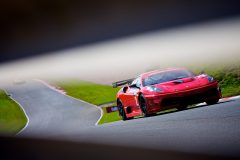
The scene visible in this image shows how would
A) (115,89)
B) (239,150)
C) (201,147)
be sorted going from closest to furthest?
(239,150) → (201,147) → (115,89)

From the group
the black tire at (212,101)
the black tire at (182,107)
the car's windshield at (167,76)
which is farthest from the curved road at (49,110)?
the black tire at (212,101)

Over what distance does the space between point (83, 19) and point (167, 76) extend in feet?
5.69

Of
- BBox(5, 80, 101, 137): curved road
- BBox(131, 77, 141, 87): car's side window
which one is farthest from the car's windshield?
BBox(5, 80, 101, 137): curved road

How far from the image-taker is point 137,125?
5121 millimetres

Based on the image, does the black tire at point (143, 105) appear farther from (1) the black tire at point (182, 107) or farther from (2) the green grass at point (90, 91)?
(1) the black tire at point (182, 107)

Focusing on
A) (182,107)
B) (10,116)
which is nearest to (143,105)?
(182,107)

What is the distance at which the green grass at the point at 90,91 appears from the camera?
17.0 ft

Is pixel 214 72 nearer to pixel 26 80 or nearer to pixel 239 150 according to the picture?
Answer: pixel 239 150

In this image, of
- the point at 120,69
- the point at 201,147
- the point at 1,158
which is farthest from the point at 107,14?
the point at 201,147

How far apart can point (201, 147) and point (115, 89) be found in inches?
74.5

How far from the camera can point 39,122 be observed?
18.6 ft

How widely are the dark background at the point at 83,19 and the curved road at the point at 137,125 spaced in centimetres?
68

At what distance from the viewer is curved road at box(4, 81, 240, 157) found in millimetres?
3613

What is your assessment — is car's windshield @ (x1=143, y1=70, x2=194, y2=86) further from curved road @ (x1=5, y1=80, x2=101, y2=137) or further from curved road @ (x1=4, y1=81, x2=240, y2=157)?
curved road @ (x1=5, y1=80, x2=101, y2=137)
